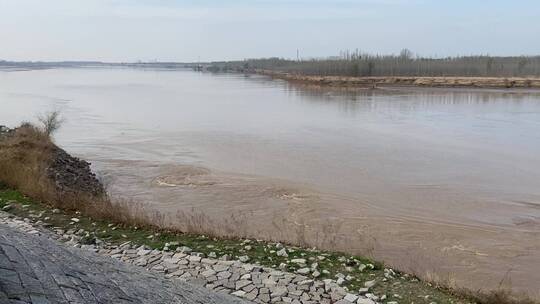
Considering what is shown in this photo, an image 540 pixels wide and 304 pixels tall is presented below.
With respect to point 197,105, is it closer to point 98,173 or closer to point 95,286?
point 98,173

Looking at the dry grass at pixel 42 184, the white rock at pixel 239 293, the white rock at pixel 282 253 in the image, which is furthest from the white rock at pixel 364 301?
the dry grass at pixel 42 184

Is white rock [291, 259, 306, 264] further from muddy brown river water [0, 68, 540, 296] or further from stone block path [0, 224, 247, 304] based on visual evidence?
stone block path [0, 224, 247, 304]

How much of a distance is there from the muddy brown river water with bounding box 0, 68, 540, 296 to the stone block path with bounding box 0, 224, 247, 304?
5.29 m

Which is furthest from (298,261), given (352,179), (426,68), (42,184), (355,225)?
(426,68)

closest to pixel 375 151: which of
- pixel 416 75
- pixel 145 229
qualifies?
pixel 145 229

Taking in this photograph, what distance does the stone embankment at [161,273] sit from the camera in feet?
11.2

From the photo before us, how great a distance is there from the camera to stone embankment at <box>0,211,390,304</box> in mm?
3418

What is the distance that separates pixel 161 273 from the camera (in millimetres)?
6309

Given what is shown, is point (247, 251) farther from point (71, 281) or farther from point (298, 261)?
point (71, 281)

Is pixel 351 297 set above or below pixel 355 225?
above

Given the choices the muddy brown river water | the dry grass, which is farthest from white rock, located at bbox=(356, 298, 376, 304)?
the dry grass

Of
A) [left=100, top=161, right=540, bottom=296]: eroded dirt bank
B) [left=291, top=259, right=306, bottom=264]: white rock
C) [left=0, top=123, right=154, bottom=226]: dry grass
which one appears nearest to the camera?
[left=291, top=259, right=306, bottom=264]: white rock

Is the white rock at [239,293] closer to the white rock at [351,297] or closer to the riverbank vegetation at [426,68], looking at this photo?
the white rock at [351,297]

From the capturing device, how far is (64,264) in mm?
3580
